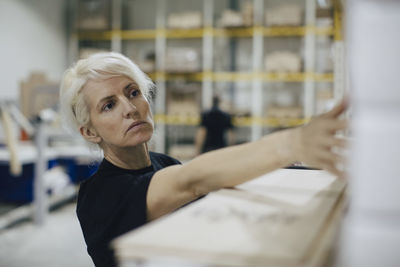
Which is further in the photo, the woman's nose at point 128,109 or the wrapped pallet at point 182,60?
the wrapped pallet at point 182,60

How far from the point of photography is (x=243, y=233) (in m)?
0.75

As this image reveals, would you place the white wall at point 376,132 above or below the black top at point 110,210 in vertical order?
above

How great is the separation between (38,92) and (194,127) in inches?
142

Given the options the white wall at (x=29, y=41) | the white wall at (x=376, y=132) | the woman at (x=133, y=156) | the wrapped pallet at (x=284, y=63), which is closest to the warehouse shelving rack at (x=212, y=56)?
the wrapped pallet at (x=284, y=63)

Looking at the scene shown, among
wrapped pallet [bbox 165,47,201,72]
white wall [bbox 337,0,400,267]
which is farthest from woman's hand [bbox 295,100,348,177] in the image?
wrapped pallet [bbox 165,47,201,72]

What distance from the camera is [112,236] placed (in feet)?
4.78

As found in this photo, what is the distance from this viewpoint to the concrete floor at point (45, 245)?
425 cm

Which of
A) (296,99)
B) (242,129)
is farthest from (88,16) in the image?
(296,99)

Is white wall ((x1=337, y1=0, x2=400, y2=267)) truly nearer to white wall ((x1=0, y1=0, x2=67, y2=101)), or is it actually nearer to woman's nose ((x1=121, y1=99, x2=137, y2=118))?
woman's nose ((x1=121, y1=99, x2=137, y2=118))

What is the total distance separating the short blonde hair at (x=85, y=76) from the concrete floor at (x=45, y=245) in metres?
2.74

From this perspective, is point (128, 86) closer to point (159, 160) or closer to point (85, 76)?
point (85, 76)

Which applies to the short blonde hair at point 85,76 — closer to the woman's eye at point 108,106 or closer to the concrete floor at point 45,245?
the woman's eye at point 108,106

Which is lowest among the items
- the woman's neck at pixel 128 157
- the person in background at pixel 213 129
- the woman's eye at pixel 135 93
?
the person in background at pixel 213 129

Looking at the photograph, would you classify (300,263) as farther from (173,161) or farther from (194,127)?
(194,127)
